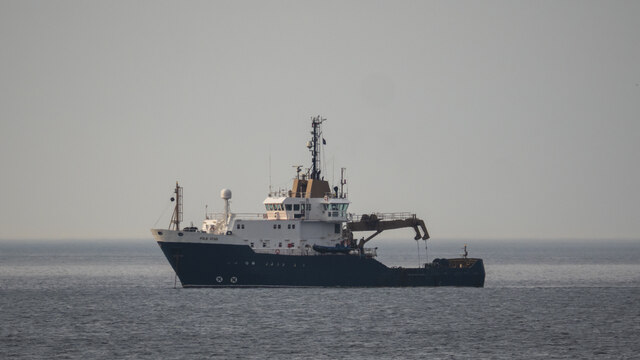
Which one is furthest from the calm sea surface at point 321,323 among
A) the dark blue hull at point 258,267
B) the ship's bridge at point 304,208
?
the ship's bridge at point 304,208

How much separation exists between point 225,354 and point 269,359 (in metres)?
2.39

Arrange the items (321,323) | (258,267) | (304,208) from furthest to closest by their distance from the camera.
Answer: (304,208), (258,267), (321,323)

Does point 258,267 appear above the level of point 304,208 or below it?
below

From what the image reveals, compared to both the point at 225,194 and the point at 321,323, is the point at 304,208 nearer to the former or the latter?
the point at 225,194

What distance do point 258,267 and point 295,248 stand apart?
311 cm

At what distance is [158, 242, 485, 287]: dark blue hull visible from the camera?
2516 inches

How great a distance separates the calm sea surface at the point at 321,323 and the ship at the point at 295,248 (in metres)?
1.10

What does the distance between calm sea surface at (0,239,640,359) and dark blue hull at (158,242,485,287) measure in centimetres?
91

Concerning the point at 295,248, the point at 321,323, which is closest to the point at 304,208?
the point at 295,248

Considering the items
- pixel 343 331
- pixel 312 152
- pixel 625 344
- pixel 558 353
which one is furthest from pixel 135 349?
pixel 312 152

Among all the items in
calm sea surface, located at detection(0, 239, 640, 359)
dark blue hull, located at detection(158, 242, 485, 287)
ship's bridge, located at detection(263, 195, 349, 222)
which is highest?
ship's bridge, located at detection(263, 195, 349, 222)

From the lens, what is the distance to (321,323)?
170 feet

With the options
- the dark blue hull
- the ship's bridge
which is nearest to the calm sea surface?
the dark blue hull

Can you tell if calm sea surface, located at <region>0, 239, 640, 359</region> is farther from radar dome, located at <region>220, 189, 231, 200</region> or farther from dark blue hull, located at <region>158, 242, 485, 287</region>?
radar dome, located at <region>220, 189, 231, 200</region>
